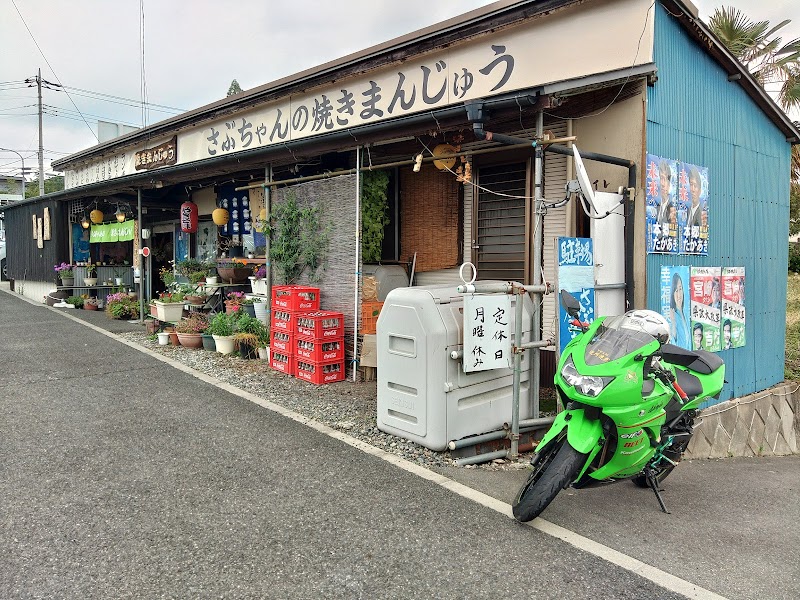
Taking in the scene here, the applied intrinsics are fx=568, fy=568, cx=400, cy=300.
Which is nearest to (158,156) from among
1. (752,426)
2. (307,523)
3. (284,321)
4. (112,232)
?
(112,232)

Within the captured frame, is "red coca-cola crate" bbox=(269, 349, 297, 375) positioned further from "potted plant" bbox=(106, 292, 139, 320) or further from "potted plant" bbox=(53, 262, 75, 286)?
"potted plant" bbox=(53, 262, 75, 286)

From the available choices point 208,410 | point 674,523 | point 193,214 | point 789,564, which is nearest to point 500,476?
point 674,523

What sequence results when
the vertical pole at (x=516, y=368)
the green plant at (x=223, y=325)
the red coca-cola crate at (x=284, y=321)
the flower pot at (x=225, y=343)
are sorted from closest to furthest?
the vertical pole at (x=516, y=368) < the red coca-cola crate at (x=284, y=321) < the flower pot at (x=225, y=343) < the green plant at (x=223, y=325)

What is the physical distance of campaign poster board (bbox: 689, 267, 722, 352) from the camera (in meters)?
6.66

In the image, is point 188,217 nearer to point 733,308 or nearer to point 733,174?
point 733,174

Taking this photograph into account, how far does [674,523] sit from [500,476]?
1.32 meters

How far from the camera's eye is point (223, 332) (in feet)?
31.5

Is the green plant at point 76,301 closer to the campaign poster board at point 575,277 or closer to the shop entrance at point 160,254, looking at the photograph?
the shop entrance at point 160,254

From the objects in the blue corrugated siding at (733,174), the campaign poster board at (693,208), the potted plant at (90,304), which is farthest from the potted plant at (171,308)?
the campaign poster board at (693,208)

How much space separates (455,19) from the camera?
23.4ft

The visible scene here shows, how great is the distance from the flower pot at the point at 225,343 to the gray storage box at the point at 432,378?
480cm

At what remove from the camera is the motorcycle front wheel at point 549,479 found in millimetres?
3492

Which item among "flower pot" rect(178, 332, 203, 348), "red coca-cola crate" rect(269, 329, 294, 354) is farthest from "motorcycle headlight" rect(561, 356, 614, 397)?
"flower pot" rect(178, 332, 203, 348)

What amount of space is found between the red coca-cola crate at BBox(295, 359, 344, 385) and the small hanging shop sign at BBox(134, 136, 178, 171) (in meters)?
7.15
